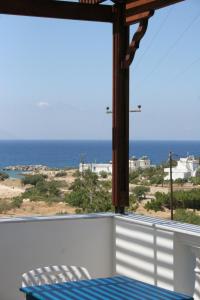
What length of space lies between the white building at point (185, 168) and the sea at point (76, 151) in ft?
0.28

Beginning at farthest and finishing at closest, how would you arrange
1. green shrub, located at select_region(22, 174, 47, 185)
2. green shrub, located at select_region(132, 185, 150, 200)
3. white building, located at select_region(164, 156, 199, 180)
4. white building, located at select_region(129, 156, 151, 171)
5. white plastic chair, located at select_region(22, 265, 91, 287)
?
green shrub, located at select_region(22, 174, 47, 185) < green shrub, located at select_region(132, 185, 150, 200) < white building, located at select_region(164, 156, 199, 180) < white building, located at select_region(129, 156, 151, 171) < white plastic chair, located at select_region(22, 265, 91, 287)

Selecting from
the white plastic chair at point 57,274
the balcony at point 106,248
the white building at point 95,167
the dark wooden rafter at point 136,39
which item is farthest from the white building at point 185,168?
the white plastic chair at point 57,274

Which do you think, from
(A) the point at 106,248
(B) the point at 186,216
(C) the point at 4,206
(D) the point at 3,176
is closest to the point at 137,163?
(B) the point at 186,216

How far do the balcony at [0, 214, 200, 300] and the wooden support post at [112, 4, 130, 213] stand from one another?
0.30 meters

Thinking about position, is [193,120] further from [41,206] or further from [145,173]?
[41,206]

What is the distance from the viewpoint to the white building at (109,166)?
5.48 m

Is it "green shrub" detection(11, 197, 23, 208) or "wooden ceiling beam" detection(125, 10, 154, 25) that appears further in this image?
"green shrub" detection(11, 197, 23, 208)

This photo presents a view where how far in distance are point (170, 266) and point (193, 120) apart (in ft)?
12.4

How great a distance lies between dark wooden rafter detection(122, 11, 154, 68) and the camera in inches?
172

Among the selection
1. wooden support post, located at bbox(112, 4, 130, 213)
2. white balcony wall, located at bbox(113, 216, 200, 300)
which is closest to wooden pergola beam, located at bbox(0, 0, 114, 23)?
wooden support post, located at bbox(112, 4, 130, 213)

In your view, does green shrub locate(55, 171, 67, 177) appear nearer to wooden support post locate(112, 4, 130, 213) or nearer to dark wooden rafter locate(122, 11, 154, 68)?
wooden support post locate(112, 4, 130, 213)

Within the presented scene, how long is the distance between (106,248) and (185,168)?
132 centimetres

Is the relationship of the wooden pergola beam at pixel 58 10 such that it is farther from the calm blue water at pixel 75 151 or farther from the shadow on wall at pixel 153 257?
the shadow on wall at pixel 153 257

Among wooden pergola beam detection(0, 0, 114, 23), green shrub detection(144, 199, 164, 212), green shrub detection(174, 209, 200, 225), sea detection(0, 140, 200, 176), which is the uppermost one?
wooden pergola beam detection(0, 0, 114, 23)
